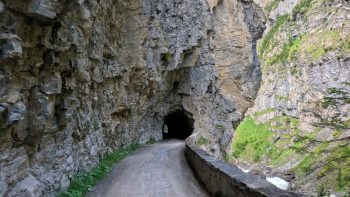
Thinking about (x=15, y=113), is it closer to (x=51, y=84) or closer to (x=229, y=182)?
(x=51, y=84)

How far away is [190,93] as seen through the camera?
3188 centimetres

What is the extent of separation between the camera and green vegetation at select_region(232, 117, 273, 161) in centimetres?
4956

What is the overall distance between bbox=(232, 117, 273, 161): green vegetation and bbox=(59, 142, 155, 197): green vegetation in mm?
36370

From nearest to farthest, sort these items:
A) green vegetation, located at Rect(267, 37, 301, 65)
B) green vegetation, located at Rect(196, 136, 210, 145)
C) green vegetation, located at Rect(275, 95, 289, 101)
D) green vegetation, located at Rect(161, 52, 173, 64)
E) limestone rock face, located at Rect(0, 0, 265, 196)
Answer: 1. limestone rock face, located at Rect(0, 0, 265, 196)
2. green vegetation, located at Rect(196, 136, 210, 145)
3. green vegetation, located at Rect(161, 52, 173, 64)
4. green vegetation, located at Rect(275, 95, 289, 101)
5. green vegetation, located at Rect(267, 37, 301, 65)

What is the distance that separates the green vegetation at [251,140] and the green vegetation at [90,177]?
119ft

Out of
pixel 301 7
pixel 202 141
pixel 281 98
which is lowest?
pixel 202 141

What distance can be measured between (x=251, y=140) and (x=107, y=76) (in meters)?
39.5

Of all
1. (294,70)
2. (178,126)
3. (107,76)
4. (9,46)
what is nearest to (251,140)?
(294,70)

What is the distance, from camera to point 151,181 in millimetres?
10672

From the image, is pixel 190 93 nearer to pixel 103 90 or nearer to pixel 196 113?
pixel 196 113

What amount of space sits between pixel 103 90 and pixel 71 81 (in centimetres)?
551

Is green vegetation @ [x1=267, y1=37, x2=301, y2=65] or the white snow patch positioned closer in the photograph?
the white snow patch

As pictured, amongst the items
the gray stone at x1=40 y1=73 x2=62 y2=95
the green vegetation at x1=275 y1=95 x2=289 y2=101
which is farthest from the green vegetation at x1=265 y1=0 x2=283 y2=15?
the gray stone at x1=40 y1=73 x2=62 y2=95

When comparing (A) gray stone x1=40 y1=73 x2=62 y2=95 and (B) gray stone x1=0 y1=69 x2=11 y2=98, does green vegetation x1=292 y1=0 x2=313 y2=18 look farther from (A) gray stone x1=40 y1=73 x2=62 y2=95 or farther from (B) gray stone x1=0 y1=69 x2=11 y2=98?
(B) gray stone x1=0 y1=69 x2=11 y2=98
